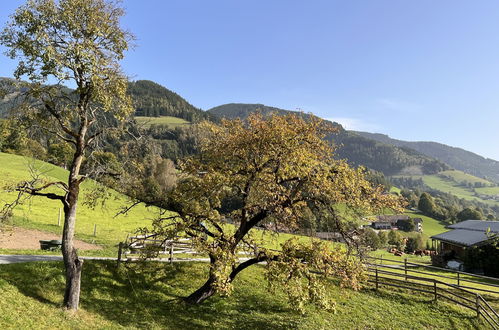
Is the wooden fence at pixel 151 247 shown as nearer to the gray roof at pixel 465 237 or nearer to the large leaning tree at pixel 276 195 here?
the large leaning tree at pixel 276 195

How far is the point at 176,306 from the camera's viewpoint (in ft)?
66.1

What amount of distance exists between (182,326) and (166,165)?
7378 cm

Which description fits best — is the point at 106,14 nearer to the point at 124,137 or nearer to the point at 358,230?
the point at 124,137

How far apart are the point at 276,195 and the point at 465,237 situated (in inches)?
2065

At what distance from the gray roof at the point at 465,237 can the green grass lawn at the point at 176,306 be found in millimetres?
30663

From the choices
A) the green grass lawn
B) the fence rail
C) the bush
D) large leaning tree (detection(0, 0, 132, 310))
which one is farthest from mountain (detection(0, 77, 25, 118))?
the bush

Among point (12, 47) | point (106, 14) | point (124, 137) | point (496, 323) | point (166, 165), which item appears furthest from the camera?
point (166, 165)

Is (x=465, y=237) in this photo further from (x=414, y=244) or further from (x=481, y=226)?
(x=414, y=244)

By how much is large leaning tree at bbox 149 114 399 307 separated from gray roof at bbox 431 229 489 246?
140ft

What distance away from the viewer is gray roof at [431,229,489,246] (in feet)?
165

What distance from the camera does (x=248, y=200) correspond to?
19.4 meters

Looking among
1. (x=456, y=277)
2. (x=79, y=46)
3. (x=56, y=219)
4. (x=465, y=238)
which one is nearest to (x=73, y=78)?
(x=79, y=46)

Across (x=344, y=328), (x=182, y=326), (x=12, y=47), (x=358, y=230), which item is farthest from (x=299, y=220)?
(x=12, y=47)

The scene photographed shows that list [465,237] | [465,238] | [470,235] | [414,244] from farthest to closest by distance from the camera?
[414,244], [470,235], [465,237], [465,238]
